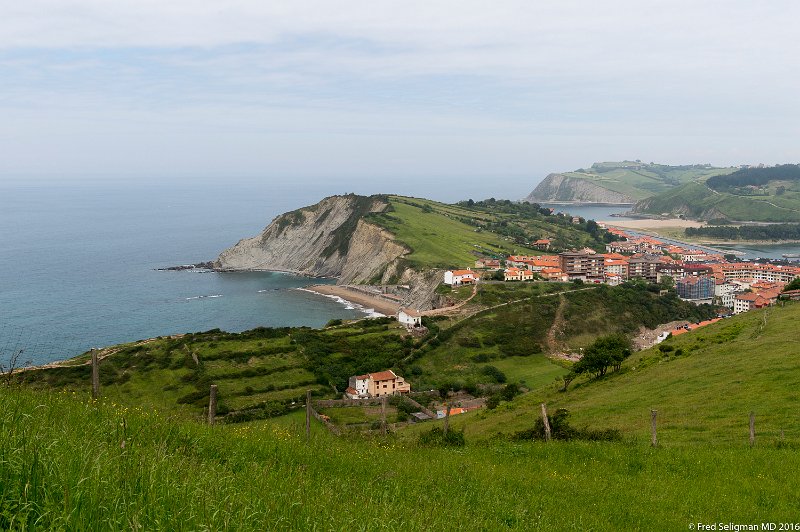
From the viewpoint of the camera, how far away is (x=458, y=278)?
298 feet

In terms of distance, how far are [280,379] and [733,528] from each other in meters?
45.2

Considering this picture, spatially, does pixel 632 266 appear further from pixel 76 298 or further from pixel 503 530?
pixel 503 530

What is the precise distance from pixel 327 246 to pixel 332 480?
420ft

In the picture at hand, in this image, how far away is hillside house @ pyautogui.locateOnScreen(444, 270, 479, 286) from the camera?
90.5 m

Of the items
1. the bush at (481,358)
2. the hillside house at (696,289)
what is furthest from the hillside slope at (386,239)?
the bush at (481,358)

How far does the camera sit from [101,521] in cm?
410

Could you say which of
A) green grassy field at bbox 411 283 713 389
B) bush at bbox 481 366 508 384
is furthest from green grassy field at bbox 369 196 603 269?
bush at bbox 481 366 508 384

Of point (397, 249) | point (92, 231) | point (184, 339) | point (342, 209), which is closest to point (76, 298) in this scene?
point (184, 339)

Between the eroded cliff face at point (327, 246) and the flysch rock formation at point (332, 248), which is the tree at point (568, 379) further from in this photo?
the eroded cliff face at point (327, 246)

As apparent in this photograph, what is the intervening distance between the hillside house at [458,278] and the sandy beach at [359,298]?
994cm

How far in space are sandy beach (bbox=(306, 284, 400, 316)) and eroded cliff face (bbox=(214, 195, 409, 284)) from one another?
4362 mm

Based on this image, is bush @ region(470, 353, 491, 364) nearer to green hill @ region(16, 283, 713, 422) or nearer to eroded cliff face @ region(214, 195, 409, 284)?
green hill @ region(16, 283, 713, 422)

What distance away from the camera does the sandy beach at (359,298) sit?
95.2 metres

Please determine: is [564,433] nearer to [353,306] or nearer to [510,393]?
[510,393]
